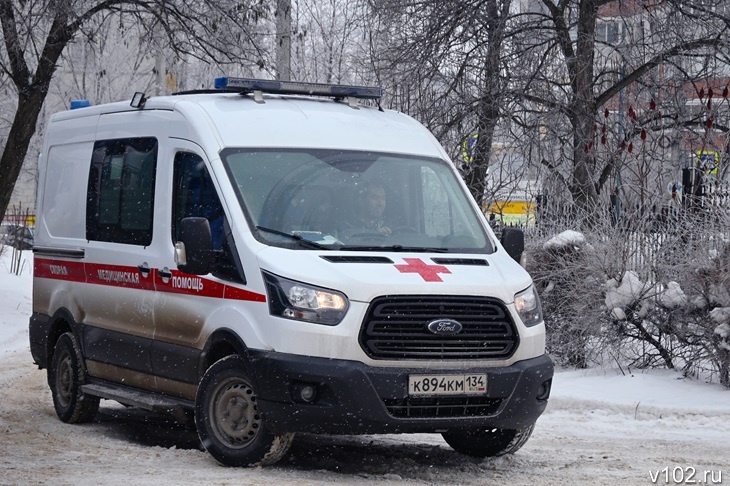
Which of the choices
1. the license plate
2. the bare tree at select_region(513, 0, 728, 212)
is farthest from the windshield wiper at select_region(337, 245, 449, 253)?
the bare tree at select_region(513, 0, 728, 212)

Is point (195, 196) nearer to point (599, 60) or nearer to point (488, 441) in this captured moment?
point (488, 441)

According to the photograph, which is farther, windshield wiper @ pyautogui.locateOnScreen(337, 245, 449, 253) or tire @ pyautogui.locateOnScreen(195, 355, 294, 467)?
windshield wiper @ pyautogui.locateOnScreen(337, 245, 449, 253)

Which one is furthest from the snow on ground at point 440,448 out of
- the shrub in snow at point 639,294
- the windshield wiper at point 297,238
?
the windshield wiper at point 297,238

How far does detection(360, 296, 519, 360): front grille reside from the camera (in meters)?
7.11

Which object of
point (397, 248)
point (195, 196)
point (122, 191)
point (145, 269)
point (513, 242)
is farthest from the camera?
point (122, 191)

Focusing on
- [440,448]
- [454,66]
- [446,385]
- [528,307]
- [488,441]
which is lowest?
[440,448]

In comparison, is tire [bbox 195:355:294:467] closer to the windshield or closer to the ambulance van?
the ambulance van

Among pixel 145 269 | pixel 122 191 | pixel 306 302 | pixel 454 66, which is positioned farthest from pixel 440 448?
pixel 454 66

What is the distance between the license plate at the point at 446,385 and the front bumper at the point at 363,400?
33mm

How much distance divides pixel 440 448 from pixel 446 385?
1.84 metres

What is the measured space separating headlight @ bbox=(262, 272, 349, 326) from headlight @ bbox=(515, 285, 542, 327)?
3.83 feet

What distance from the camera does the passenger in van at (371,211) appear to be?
789cm

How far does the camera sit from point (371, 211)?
8.03 metres

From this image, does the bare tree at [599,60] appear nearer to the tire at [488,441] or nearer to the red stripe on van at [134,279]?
the red stripe on van at [134,279]
